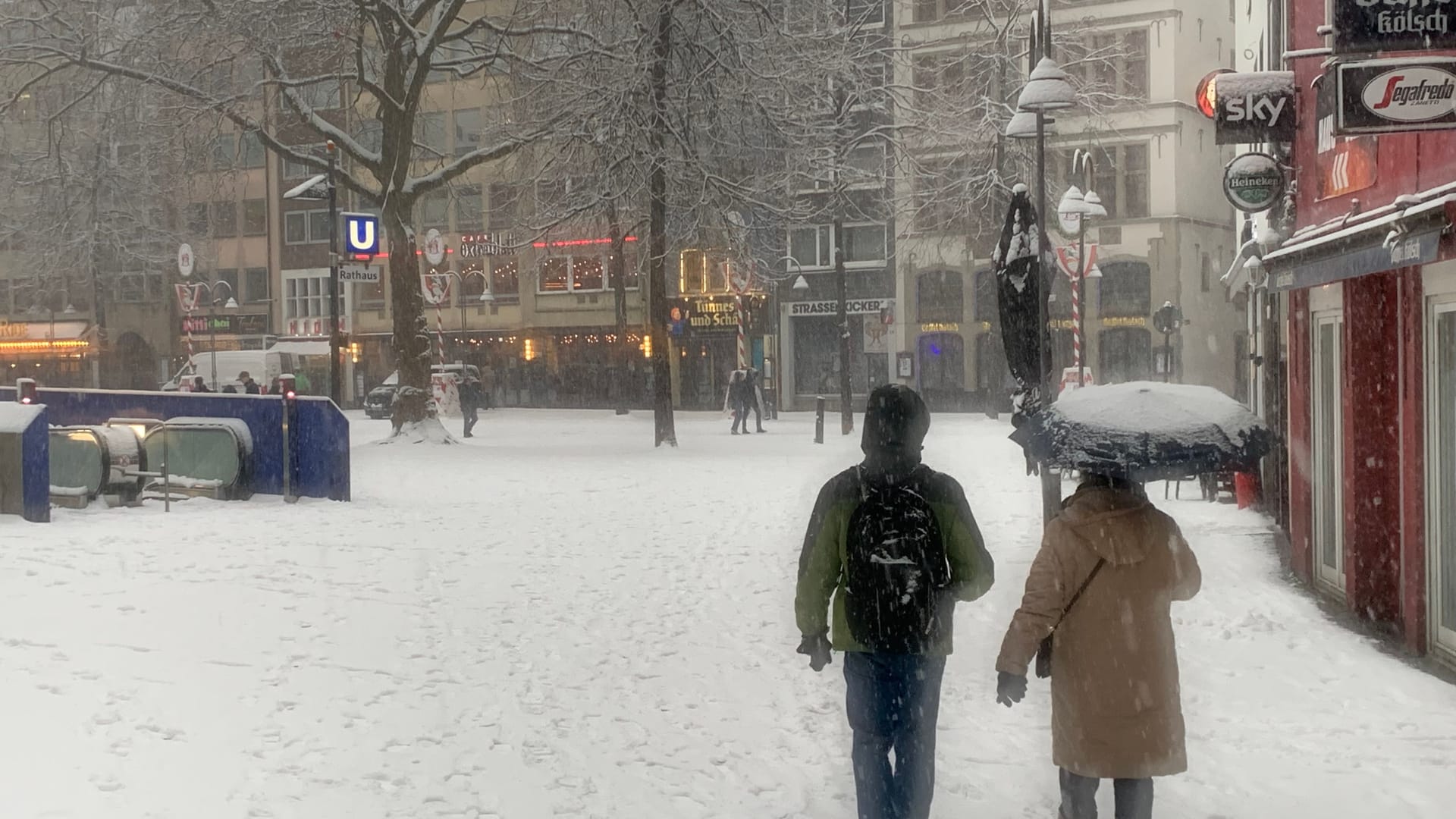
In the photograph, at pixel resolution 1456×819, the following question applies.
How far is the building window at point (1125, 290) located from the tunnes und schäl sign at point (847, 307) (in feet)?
23.6

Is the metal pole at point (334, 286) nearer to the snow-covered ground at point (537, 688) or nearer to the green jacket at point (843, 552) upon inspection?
the snow-covered ground at point (537, 688)

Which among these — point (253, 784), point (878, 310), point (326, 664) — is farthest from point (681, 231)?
point (253, 784)

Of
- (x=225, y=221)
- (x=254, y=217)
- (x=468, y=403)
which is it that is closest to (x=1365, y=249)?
(x=468, y=403)

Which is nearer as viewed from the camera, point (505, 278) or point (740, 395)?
point (740, 395)

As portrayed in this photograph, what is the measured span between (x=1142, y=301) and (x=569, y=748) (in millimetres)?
44371

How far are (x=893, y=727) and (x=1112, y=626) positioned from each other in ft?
2.65

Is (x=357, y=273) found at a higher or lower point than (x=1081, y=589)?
higher

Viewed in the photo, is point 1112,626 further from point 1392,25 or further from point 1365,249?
point 1365,249

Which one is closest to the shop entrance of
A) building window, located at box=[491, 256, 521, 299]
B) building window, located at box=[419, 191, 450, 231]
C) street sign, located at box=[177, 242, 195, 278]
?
building window, located at box=[491, 256, 521, 299]

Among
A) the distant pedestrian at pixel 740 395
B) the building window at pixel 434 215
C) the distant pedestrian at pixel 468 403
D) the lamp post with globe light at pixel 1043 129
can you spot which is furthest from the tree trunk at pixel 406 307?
the building window at pixel 434 215

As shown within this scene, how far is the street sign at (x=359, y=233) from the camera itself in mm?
27328

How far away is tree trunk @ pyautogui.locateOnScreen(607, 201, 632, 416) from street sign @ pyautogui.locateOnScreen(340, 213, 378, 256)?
4.21 metres

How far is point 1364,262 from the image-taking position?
913 cm

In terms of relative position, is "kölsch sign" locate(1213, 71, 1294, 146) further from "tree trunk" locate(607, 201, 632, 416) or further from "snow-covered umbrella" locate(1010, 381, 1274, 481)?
"tree trunk" locate(607, 201, 632, 416)
